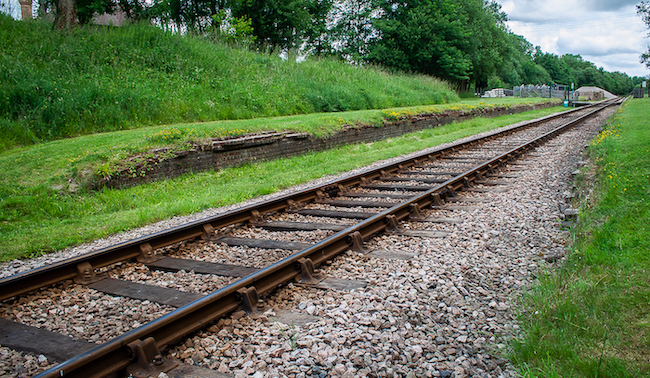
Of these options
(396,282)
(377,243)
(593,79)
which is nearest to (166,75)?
(377,243)

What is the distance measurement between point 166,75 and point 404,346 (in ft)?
50.3

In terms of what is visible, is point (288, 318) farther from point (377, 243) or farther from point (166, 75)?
point (166, 75)

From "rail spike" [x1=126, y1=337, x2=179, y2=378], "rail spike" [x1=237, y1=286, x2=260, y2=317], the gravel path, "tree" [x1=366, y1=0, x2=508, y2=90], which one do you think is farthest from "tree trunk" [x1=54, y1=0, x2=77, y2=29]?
"tree" [x1=366, y1=0, x2=508, y2=90]

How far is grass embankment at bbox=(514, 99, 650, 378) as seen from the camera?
2.65m

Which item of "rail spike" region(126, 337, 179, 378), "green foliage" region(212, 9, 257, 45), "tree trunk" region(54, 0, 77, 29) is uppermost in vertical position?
"green foliage" region(212, 9, 257, 45)

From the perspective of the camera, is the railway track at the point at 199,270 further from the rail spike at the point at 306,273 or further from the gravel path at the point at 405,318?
the gravel path at the point at 405,318

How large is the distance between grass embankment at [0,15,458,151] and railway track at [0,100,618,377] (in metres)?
7.61

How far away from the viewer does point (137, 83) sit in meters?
14.6

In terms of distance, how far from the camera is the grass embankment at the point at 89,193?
626 cm

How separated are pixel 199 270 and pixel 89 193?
4641 mm

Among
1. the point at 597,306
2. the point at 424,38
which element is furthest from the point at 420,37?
the point at 597,306

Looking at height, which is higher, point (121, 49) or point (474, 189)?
point (121, 49)

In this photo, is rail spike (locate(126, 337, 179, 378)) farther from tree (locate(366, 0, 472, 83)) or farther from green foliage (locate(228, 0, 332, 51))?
tree (locate(366, 0, 472, 83))

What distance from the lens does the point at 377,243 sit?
5.33 m
